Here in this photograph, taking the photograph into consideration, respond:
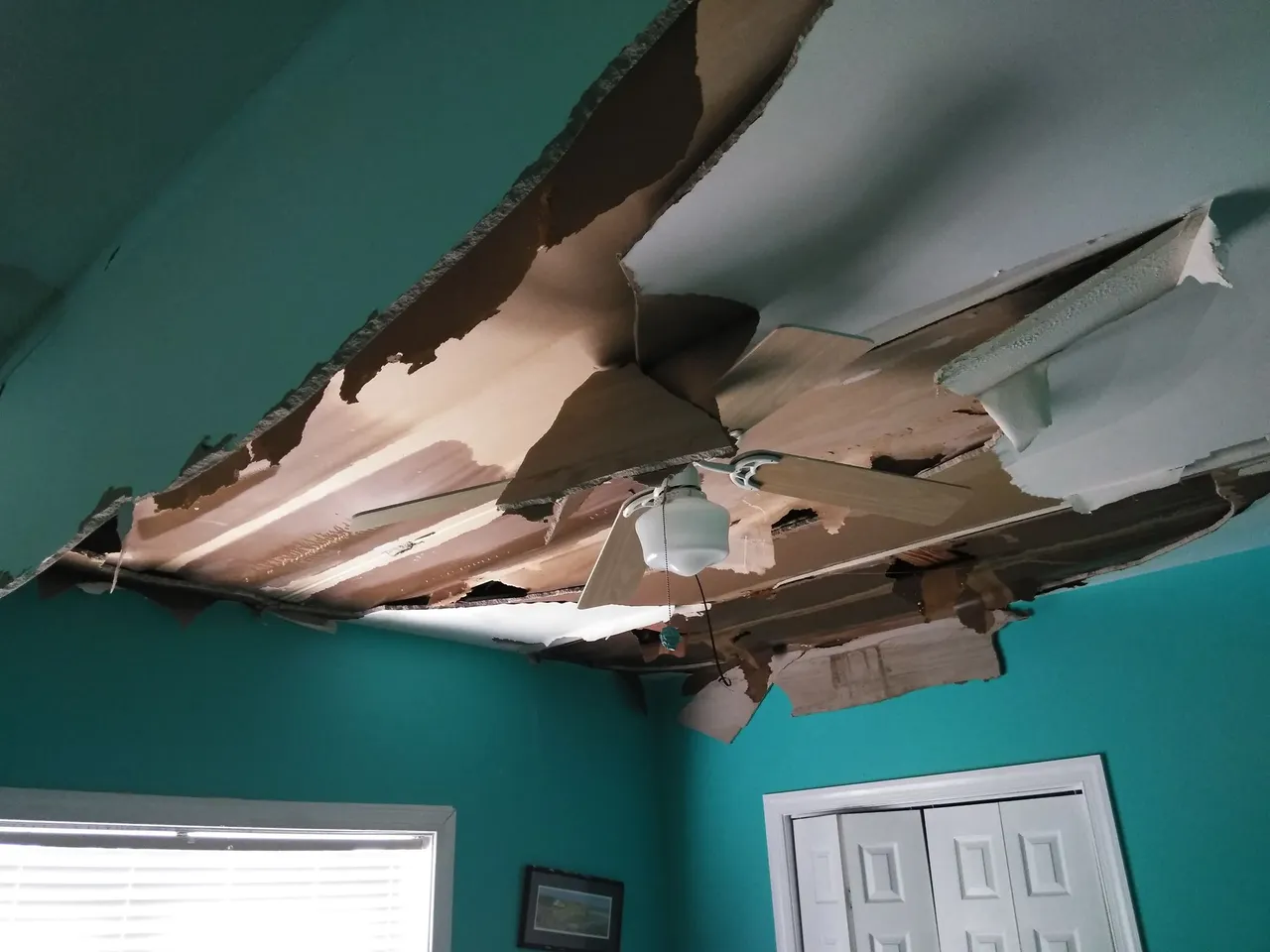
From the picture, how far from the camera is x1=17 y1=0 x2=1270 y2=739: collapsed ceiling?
0.97m

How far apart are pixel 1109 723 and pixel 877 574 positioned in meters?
0.80

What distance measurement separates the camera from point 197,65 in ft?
3.08

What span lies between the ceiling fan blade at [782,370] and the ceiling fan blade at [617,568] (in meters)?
0.35

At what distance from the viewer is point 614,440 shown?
51.8 inches

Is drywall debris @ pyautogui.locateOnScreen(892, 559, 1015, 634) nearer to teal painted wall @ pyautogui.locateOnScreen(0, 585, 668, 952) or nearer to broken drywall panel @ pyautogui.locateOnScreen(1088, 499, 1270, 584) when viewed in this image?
broken drywall panel @ pyautogui.locateOnScreen(1088, 499, 1270, 584)

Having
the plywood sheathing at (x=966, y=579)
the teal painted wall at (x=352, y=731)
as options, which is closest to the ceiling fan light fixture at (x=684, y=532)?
the plywood sheathing at (x=966, y=579)

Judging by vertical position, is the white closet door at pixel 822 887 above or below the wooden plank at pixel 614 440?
below

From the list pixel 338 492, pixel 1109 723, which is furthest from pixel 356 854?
pixel 1109 723

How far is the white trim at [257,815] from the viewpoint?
→ 7.10 feet

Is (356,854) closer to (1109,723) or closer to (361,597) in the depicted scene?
(361,597)

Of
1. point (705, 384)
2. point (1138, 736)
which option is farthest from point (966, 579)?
point (705, 384)

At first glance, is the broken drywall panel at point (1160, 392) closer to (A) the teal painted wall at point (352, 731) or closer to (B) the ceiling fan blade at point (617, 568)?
(B) the ceiling fan blade at point (617, 568)

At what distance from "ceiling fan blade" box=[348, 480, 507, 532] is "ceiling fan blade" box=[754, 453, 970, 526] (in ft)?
1.60

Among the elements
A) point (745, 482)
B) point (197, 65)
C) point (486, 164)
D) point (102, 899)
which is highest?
point (197, 65)
